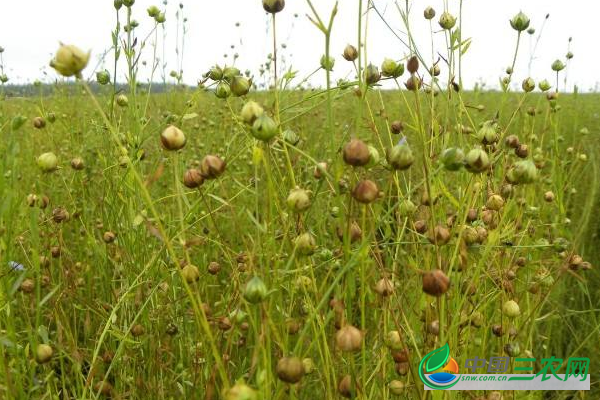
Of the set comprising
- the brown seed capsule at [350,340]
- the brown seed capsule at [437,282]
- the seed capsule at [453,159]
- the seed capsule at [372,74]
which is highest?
the seed capsule at [372,74]

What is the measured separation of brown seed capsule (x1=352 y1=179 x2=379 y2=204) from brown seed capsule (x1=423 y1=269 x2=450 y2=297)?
4.8 inches

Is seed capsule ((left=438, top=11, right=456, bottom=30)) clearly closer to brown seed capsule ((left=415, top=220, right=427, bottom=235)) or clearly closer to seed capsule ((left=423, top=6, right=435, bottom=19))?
seed capsule ((left=423, top=6, right=435, bottom=19))

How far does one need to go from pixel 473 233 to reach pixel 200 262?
985 mm

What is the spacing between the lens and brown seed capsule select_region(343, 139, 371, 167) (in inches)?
23.0

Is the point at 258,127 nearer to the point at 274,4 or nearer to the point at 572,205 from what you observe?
the point at 274,4

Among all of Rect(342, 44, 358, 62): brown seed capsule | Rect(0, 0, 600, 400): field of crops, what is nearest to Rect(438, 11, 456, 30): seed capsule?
Rect(0, 0, 600, 400): field of crops

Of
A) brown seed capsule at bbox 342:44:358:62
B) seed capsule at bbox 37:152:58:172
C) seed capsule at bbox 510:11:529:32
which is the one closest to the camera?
brown seed capsule at bbox 342:44:358:62

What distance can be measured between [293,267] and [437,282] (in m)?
0.55

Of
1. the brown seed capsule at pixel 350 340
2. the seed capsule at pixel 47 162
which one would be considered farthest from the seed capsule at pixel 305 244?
the seed capsule at pixel 47 162

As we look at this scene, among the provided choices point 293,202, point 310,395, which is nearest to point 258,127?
point 293,202

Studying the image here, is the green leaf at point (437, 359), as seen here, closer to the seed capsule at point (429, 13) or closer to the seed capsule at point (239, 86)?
the seed capsule at point (239, 86)

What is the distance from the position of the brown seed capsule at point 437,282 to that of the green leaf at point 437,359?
20cm

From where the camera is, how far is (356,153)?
1.91 feet

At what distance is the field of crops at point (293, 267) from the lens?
0.64m
